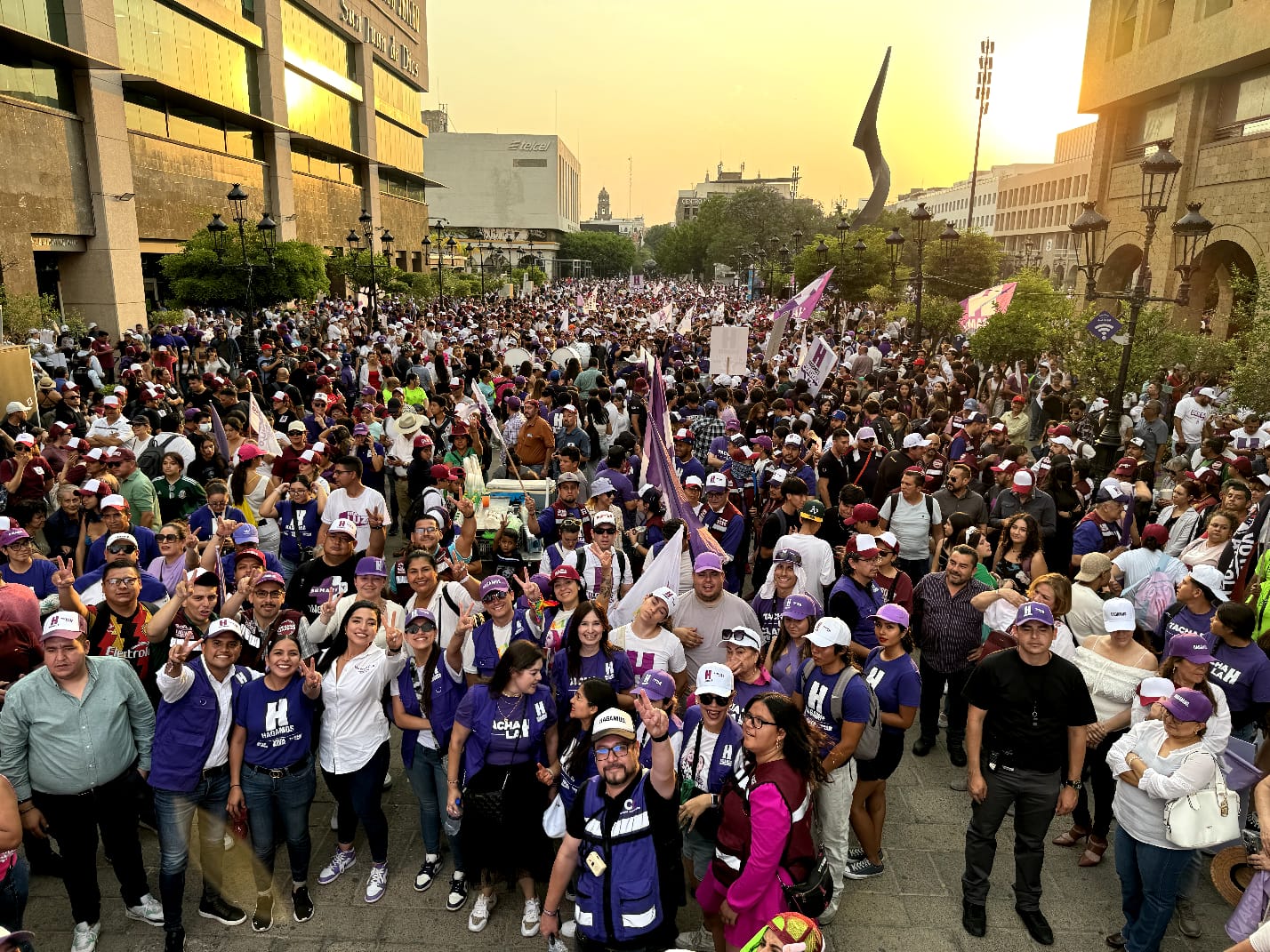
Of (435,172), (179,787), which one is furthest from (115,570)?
(435,172)

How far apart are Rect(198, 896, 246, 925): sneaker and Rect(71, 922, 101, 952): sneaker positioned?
21.1 inches

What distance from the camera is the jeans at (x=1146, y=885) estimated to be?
4.32m

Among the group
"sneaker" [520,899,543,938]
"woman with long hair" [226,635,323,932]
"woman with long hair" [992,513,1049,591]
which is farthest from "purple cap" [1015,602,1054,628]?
"woman with long hair" [226,635,323,932]

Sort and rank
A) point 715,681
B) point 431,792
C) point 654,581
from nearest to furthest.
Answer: point 715,681, point 431,792, point 654,581

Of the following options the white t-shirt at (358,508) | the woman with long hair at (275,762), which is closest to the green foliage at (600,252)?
the white t-shirt at (358,508)

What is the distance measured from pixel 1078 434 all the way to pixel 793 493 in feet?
25.8

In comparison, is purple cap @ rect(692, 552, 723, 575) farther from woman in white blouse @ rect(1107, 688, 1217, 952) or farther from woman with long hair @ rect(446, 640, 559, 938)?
woman in white blouse @ rect(1107, 688, 1217, 952)

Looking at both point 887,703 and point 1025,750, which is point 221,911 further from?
point 1025,750

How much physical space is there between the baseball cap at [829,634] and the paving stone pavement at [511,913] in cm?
170

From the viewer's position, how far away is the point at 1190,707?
4121 millimetres

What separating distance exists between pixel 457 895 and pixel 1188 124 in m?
38.1

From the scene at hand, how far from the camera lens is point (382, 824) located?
5.17 meters

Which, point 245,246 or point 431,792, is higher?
point 245,246

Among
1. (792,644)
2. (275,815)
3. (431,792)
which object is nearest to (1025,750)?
(792,644)
